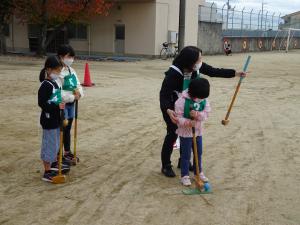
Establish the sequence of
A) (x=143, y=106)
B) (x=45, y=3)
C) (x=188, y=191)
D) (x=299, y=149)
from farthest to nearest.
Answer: (x=45, y=3) < (x=143, y=106) < (x=299, y=149) < (x=188, y=191)

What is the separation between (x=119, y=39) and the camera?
87.4 ft

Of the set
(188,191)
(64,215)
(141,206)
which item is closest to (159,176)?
(188,191)

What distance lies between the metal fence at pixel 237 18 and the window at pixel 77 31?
854 cm

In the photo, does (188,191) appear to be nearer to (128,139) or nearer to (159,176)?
(159,176)

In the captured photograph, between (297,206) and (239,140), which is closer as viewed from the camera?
(297,206)

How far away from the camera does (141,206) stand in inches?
159

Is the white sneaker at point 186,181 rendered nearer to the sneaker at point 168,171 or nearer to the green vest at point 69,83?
the sneaker at point 168,171

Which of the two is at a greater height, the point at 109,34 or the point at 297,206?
the point at 109,34

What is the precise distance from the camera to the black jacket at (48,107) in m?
4.40

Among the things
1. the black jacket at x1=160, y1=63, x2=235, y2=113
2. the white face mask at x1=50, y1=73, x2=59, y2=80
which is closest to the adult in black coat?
the black jacket at x1=160, y1=63, x2=235, y2=113

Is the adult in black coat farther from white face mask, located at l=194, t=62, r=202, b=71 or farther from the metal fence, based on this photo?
the metal fence

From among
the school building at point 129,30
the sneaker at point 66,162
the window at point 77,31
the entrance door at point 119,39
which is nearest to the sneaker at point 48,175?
the sneaker at point 66,162

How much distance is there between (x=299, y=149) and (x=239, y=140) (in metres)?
0.93

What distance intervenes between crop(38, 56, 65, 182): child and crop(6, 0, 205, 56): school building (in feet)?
69.1
